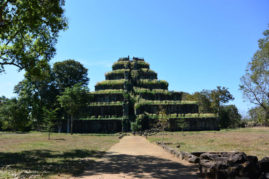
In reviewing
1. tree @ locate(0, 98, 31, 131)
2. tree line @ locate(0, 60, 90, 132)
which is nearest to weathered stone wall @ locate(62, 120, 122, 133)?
tree line @ locate(0, 60, 90, 132)

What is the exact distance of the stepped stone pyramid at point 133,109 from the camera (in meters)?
46.7

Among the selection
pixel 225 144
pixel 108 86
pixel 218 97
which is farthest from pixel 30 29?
pixel 218 97

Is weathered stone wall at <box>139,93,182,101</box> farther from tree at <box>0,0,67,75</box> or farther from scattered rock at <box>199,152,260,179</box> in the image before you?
scattered rock at <box>199,152,260,179</box>

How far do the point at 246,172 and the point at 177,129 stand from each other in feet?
137

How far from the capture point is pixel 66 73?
175ft

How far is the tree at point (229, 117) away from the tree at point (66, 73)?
4987 cm

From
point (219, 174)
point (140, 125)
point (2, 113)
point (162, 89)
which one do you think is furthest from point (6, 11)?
point (162, 89)

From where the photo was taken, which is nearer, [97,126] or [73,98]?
[73,98]

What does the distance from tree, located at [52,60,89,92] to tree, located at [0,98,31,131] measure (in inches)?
444

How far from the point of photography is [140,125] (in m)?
43.8

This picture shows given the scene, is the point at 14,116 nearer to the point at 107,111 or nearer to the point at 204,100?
the point at 107,111

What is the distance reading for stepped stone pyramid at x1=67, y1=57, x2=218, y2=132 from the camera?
46688mm

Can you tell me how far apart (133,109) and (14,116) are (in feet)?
90.0

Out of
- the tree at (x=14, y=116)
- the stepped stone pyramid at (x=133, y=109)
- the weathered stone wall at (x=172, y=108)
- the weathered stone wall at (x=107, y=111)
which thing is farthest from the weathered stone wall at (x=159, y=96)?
the tree at (x=14, y=116)
